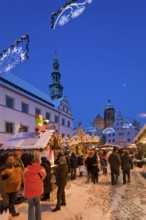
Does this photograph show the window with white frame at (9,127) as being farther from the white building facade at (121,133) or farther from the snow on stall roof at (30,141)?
the white building facade at (121,133)

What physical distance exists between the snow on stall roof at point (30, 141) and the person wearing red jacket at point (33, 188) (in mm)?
6274

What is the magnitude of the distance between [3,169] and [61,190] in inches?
90.8

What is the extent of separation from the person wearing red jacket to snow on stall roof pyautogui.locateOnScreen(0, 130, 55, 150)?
6.27m

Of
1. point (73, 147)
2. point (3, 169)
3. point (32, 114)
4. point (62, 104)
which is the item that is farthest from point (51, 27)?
point (62, 104)

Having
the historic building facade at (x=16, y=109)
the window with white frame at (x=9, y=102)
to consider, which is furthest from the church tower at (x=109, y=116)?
the window with white frame at (x=9, y=102)

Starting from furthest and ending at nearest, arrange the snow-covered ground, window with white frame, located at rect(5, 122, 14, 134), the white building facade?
1. the white building facade
2. window with white frame, located at rect(5, 122, 14, 134)
3. the snow-covered ground

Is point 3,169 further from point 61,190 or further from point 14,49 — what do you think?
point 14,49

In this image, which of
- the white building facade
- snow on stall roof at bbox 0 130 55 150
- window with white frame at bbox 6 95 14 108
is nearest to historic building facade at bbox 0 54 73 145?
window with white frame at bbox 6 95 14 108

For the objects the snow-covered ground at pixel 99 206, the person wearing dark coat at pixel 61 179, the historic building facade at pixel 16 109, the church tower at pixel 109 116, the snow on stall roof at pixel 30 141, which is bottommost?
the snow-covered ground at pixel 99 206

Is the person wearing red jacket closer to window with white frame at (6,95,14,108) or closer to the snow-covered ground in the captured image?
the snow-covered ground

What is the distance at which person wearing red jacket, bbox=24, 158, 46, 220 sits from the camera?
6.22 metres

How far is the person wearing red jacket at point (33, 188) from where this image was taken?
622cm

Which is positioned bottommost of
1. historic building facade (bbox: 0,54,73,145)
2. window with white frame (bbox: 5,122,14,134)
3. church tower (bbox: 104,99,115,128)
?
window with white frame (bbox: 5,122,14,134)

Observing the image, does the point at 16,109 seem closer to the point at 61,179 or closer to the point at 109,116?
the point at 61,179
